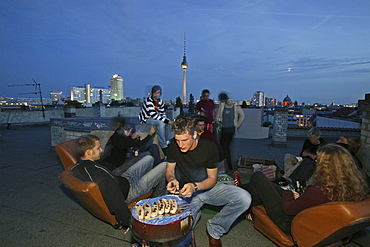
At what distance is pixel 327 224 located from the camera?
1.75 metres

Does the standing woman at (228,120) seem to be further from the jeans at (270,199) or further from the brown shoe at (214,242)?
the brown shoe at (214,242)

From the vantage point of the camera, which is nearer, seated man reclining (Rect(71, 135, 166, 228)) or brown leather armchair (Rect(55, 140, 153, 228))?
brown leather armchair (Rect(55, 140, 153, 228))

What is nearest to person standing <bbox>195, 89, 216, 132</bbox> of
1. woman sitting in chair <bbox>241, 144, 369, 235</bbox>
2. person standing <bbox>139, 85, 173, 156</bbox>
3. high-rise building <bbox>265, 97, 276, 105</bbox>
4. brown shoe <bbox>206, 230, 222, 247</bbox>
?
person standing <bbox>139, 85, 173, 156</bbox>

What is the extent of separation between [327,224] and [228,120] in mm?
→ 3498

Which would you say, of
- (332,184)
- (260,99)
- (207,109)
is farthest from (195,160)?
(260,99)

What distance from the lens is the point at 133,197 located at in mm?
2832

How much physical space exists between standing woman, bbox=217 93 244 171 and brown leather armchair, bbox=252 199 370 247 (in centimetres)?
298

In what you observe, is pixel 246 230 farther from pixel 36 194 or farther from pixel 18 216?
pixel 36 194

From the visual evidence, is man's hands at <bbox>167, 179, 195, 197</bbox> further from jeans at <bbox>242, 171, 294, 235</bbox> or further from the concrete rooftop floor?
jeans at <bbox>242, 171, 294, 235</bbox>

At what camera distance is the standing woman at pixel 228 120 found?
5117mm

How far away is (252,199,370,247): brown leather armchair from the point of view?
1610 mm

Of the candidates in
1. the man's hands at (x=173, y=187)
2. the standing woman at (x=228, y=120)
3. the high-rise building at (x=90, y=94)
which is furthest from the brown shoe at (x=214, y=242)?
the high-rise building at (x=90, y=94)

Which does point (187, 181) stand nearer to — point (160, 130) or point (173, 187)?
point (173, 187)

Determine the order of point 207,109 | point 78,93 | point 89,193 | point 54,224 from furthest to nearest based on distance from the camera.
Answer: point 78,93 → point 207,109 → point 54,224 → point 89,193
